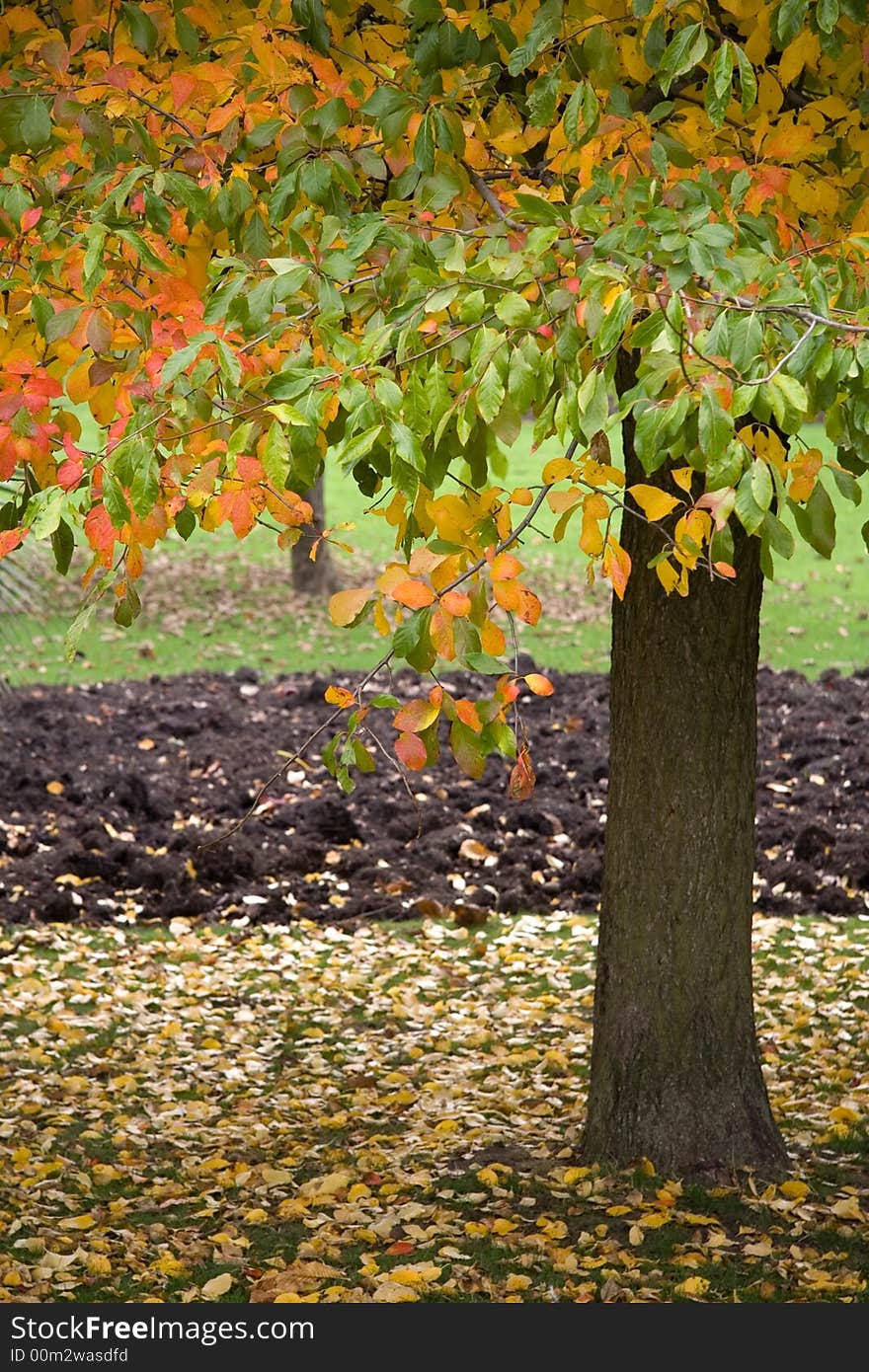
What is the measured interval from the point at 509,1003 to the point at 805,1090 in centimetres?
151

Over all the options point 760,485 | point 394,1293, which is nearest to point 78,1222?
point 394,1293

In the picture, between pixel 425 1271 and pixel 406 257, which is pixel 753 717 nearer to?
pixel 425 1271

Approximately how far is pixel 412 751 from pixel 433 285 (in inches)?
35.2

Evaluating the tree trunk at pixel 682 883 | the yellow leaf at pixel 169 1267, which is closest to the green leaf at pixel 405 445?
the tree trunk at pixel 682 883

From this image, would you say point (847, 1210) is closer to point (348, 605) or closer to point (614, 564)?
point (614, 564)

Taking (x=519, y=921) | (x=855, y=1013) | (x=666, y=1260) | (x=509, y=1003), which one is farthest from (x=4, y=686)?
(x=666, y=1260)

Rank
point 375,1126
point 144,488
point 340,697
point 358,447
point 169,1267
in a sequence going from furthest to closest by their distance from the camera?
1. point 375,1126
2. point 169,1267
3. point 340,697
4. point 144,488
5. point 358,447

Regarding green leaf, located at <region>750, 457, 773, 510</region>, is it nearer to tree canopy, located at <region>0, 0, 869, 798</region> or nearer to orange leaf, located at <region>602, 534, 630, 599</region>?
tree canopy, located at <region>0, 0, 869, 798</region>

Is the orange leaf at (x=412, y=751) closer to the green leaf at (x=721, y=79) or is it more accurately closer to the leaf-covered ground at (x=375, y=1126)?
the green leaf at (x=721, y=79)

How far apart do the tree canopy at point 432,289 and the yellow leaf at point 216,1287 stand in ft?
6.20

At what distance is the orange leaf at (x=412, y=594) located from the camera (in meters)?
2.72

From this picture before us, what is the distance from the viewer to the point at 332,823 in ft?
30.1

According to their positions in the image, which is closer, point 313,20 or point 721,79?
point 721,79

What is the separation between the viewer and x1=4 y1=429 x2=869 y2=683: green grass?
1423 cm
